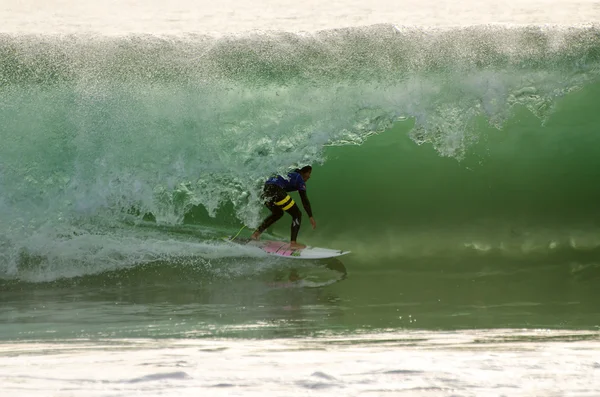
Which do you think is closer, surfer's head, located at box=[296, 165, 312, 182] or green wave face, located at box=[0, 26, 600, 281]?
surfer's head, located at box=[296, 165, 312, 182]

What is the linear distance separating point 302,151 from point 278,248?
904 millimetres

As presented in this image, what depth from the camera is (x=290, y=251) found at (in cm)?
643

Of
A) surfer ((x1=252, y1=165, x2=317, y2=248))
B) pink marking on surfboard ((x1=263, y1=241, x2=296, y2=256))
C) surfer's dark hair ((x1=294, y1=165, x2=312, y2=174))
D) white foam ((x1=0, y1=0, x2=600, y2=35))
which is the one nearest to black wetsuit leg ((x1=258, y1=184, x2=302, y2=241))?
surfer ((x1=252, y1=165, x2=317, y2=248))

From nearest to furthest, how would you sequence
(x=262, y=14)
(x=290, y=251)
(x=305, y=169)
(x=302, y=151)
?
1. (x=290, y=251)
2. (x=305, y=169)
3. (x=302, y=151)
4. (x=262, y=14)

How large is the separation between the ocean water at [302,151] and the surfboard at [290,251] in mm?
84

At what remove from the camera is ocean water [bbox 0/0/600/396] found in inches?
230

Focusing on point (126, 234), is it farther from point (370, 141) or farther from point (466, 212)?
point (466, 212)

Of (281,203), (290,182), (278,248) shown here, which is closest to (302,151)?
(290,182)

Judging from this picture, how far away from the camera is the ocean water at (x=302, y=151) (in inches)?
230

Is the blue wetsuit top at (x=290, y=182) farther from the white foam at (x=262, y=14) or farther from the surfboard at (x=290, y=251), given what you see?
the white foam at (x=262, y=14)

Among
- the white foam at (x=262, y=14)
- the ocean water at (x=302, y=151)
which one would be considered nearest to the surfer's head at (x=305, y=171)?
the ocean water at (x=302, y=151)

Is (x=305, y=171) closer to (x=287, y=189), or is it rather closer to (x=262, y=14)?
(x=287, y=189)

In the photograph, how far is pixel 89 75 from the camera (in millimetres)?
7137

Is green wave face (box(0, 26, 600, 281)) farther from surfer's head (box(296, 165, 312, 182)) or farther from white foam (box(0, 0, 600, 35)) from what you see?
white foam (box(0, 0, 600, 35))
